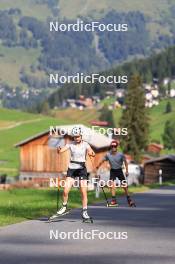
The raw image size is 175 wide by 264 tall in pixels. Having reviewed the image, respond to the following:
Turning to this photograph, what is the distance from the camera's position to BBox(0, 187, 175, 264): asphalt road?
401 inches

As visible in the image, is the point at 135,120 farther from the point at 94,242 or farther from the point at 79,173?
the point at 94,242

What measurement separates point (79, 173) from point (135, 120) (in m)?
86.8

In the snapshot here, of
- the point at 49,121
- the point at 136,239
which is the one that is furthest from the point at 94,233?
the point at 49,121

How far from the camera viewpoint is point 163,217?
1759cm

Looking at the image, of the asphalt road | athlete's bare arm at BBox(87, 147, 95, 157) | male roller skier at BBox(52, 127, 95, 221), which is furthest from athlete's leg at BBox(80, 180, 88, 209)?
athlete's bare arm at BBox(87, 147, 95, 157)

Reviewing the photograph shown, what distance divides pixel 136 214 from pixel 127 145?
8598 centimetres

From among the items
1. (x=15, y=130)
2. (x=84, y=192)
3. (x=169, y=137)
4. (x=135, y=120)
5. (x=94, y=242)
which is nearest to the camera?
(x=94, y=242)

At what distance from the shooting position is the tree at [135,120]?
332ft

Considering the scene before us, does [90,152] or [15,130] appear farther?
[15,130]

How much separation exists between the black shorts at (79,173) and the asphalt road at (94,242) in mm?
897

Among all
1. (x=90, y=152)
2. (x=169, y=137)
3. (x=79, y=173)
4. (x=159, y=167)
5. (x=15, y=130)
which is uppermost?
(x=15, y=130)

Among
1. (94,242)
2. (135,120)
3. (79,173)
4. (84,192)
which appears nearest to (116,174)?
(79,173)

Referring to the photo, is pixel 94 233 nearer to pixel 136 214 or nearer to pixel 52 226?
pixel 52 226

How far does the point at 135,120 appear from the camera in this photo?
102500 millimetres
